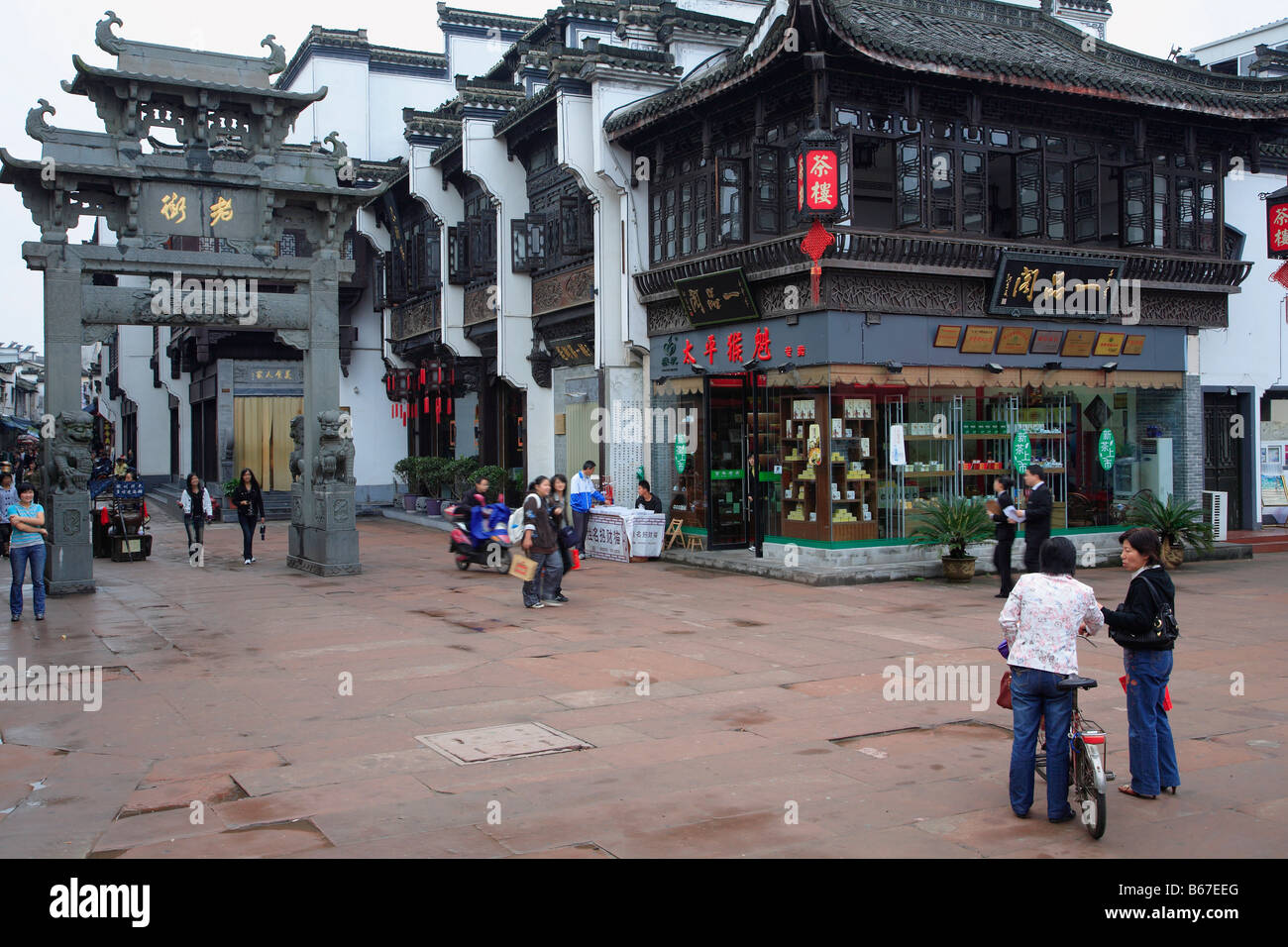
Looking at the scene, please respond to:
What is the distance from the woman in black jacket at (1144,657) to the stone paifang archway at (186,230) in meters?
13.1

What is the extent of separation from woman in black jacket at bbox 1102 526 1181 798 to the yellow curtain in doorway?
27.1 m

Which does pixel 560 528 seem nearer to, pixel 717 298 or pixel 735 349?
pixel 735 349

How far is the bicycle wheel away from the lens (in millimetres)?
5844

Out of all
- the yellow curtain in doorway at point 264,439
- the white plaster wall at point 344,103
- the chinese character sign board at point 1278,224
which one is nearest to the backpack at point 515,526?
the chinese character sign board at point 1278,224

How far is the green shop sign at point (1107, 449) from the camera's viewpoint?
19.5 m

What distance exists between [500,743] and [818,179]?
402 inches

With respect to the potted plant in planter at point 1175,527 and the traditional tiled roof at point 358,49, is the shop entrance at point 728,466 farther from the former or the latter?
the traditional tiled roof at point 358,49

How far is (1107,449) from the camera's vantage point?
19516 millimetres

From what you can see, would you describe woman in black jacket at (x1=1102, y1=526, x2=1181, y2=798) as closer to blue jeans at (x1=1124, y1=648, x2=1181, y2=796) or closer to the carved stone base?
blue jeans at (x1=1124, y1=648, x2=1181, y2=796)

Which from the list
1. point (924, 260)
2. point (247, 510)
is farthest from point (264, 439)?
point (924, 260)

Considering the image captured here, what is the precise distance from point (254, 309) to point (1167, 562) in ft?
49.4

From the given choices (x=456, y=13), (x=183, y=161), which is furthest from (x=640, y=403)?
(x=456, y=13)

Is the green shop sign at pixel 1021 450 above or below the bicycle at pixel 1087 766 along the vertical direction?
above

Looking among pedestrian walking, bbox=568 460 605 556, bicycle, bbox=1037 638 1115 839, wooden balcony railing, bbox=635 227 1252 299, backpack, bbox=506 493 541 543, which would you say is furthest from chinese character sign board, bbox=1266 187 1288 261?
bicycle, bbox=1037 638 1115 839
